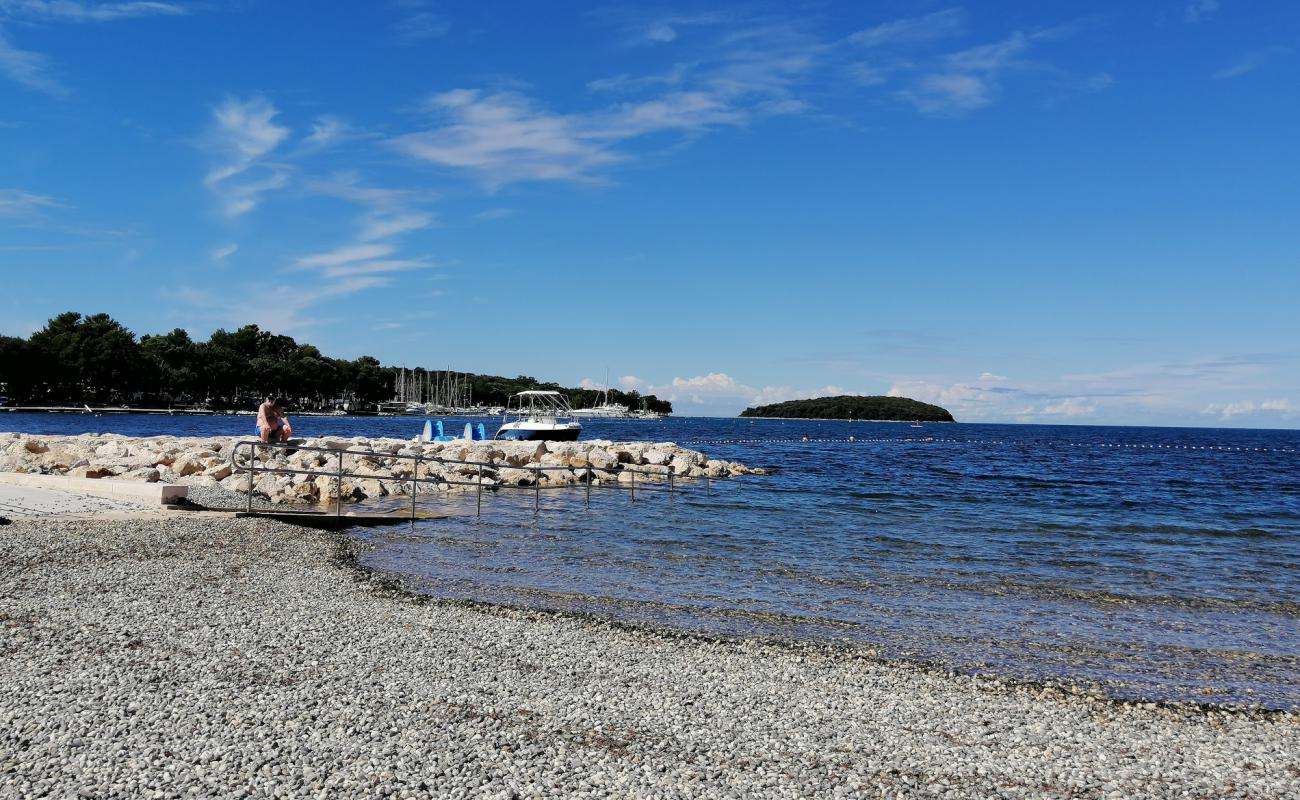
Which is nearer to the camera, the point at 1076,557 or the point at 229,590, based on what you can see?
the point at 229,590

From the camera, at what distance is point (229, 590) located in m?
11.6

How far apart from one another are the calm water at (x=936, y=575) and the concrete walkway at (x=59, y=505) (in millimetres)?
4418

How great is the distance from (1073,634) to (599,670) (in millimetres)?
6156

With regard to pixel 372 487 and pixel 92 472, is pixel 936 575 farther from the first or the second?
pixel 92 472

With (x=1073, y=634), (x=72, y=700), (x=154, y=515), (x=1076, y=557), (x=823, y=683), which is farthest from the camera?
(x=1076, y=557)

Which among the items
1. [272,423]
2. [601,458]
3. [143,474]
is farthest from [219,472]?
[601,458]

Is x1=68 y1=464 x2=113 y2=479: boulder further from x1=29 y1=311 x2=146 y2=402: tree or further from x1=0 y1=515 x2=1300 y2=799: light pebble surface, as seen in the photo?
x1=29 y1=311 x2=146 y2=402: tree

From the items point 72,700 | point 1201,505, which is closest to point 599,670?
point 72,700

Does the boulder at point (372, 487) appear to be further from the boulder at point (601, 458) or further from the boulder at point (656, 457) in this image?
the boulder at point (656, 457)

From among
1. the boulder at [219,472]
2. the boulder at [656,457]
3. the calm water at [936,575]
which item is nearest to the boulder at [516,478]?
the calm water at [936,575]

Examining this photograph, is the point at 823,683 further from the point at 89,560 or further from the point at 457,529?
the point at 457,529

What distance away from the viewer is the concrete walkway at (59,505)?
16688 millimetres

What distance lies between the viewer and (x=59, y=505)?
17750mm

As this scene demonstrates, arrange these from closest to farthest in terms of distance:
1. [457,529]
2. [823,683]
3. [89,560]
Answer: [823,683] → [89,560] → [457,529]
